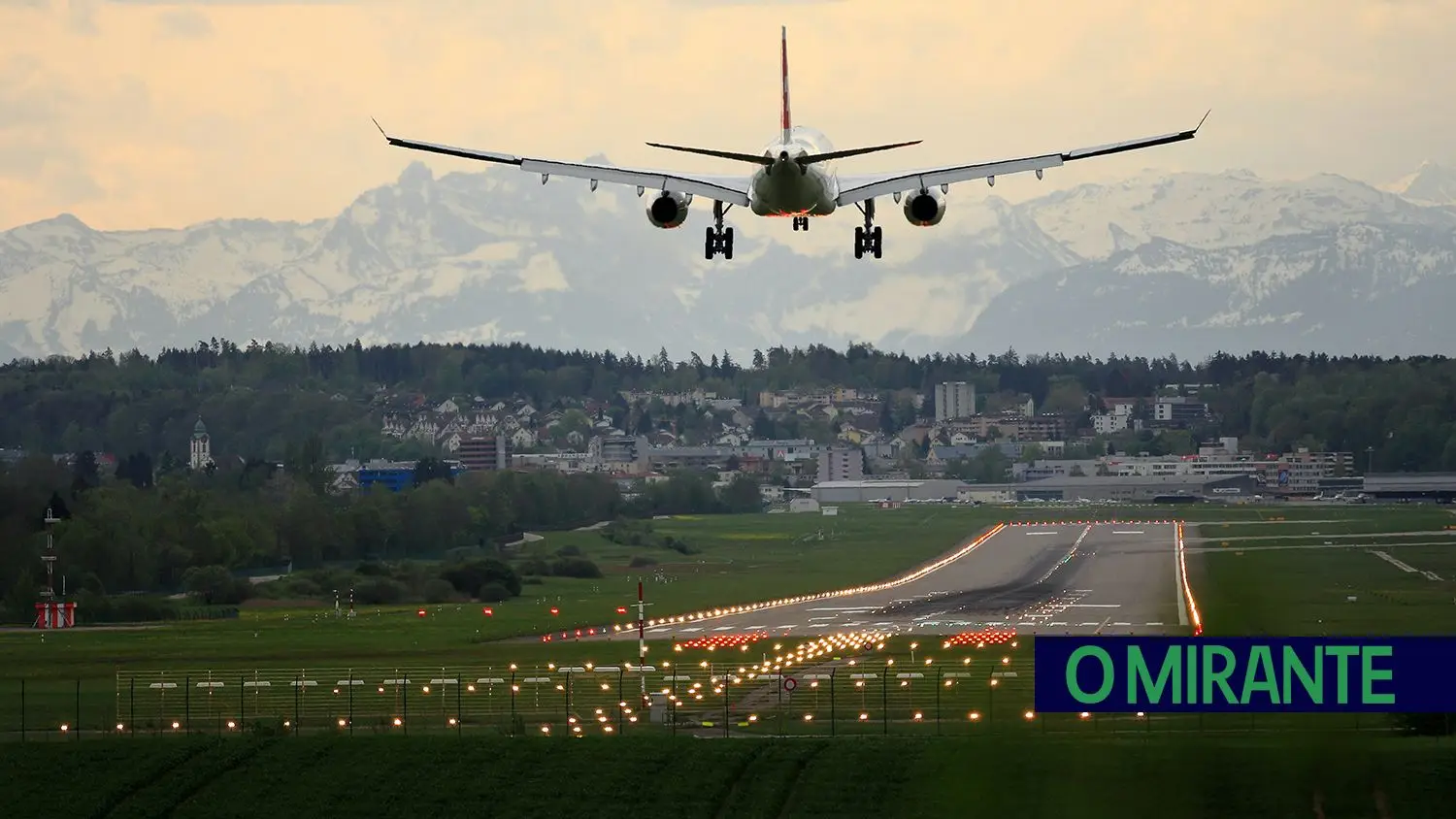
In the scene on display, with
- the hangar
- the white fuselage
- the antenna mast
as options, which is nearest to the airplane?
the white fuselage

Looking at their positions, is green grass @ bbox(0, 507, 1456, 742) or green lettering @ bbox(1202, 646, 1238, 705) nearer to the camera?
green lettering @ bbox(1202, 646, 1238, 705)

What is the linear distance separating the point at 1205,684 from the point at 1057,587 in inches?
2713

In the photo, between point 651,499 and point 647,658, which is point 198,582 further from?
point 651,499

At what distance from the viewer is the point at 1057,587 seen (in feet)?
376

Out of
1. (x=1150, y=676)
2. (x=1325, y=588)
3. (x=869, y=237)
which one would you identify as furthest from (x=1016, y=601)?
(x=1150, y=676)

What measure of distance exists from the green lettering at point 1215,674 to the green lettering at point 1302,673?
1.40 metres

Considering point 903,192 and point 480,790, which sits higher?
point 903,192

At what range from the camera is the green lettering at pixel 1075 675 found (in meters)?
48.3

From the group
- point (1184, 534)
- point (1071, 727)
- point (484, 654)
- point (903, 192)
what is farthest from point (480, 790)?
point (1184, 534)

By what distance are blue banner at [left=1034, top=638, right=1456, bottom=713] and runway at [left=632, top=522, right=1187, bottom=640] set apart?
35.4 meters

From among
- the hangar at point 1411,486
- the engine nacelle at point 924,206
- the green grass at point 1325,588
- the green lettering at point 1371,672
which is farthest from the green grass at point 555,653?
the hangar at point 1411,486

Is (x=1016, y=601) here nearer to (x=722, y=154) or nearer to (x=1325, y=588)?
(x=1325, y=588)

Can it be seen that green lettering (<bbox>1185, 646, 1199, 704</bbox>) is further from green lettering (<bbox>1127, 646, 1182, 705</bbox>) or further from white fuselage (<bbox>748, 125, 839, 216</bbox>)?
white fuselage (<bbox>748, 125, 839, 216</bbox>)

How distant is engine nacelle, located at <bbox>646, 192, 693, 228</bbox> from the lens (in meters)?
68.2
